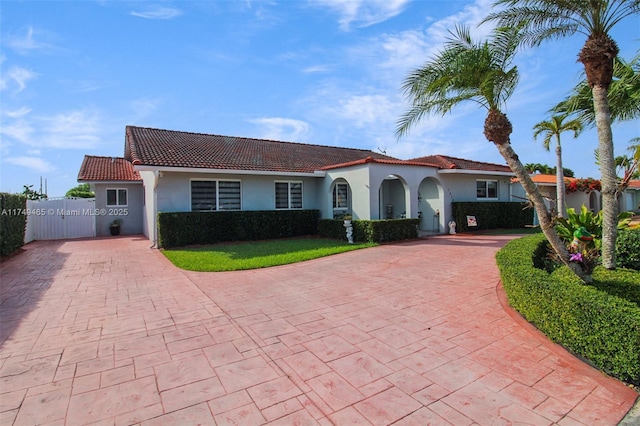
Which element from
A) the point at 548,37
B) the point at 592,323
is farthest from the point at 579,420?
the point at 548,37

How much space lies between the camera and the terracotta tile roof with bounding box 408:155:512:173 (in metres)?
17.5

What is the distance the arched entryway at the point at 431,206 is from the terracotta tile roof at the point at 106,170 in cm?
1747

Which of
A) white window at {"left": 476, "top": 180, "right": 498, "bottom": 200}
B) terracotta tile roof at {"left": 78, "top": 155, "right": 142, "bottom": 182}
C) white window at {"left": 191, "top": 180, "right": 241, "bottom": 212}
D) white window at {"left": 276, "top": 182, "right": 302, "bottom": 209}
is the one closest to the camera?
white window at {"left": 191, "top": 180, "right": 241, "bottom": 212}

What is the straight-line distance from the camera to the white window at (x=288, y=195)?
17.2 metres

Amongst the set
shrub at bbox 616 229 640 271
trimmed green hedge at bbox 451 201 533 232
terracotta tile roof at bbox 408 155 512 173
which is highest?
terracotta tile roof at bbox 408 155 512 173

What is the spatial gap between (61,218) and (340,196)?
1620 centimetres

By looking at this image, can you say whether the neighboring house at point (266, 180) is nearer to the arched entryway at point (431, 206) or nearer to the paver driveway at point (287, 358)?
the arched entryway at point (431, 206)

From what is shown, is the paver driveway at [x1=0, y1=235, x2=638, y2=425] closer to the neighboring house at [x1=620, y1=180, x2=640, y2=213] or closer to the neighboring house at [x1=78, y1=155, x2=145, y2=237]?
the neighboring house at [x1=78, y1=155, x2=145, y2=237]

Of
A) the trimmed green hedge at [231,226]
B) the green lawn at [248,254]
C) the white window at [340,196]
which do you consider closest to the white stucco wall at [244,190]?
the trimmed green hedge at [231,226]

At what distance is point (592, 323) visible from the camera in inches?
144

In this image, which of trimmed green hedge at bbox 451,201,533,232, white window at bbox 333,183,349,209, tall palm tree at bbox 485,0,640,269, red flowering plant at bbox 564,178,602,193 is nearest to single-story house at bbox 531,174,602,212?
red flowering plant at bbox 564,178,602,193

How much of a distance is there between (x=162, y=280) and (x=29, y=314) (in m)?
2.65

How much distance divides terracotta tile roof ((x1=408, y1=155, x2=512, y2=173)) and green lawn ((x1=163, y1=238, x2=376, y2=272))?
7.46 metres

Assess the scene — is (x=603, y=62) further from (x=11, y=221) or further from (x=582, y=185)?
(x=582, y=185)
